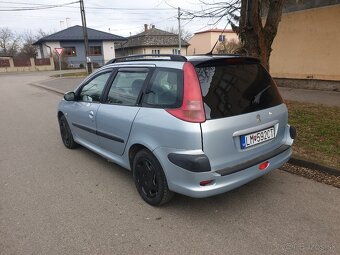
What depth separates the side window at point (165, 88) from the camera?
3.12 metres

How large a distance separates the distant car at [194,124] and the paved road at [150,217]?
364 millimetres

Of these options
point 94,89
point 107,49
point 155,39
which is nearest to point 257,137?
point 94,89

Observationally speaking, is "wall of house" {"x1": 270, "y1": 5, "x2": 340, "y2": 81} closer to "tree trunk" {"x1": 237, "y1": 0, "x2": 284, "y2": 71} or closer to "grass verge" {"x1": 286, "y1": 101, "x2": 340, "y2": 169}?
"grass verge" {"x1": 286, "y1": 101, "x2": 340, "y2": 169}

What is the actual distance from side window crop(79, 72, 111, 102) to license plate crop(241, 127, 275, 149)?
216cm

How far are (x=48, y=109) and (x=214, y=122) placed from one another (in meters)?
8.64

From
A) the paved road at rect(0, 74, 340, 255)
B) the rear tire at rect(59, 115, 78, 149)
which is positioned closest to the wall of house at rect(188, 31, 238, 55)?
the rear tire at rect(59, 115, 78, 149)

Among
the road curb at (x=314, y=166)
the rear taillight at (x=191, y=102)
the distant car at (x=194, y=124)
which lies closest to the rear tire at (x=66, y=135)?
the distant car at (x=194, y=124)

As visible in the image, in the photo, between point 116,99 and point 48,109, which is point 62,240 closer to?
point 116,99

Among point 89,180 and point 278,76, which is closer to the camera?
point 89,180

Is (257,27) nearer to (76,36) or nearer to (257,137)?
(257,137)

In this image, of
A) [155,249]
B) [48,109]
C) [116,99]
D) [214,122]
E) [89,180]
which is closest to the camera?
[155,249]

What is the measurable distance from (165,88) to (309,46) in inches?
366

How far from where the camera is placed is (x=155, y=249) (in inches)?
108

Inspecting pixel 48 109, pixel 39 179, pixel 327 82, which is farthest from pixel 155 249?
pixel 327 82
